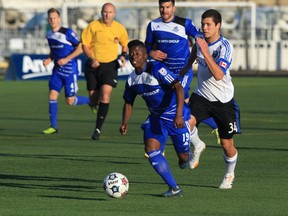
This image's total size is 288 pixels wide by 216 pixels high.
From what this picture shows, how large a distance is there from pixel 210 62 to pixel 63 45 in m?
9.35

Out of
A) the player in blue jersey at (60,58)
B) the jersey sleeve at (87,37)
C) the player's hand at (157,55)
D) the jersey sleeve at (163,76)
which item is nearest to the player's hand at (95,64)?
the jersey sleeve at (87,37)

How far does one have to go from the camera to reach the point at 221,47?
12.9 meters

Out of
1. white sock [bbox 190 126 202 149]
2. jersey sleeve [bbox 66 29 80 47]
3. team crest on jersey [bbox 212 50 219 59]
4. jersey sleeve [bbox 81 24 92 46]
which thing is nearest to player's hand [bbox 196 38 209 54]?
team crest on jersey [bbox 212 50 219 59]

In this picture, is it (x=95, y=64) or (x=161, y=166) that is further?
(x=95, y=64)

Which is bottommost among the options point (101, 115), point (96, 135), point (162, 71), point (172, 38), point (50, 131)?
point (50, 131)

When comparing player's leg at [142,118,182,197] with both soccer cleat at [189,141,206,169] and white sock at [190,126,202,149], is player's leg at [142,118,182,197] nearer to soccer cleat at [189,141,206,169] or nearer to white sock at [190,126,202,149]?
soccer cleat at [189,141,206,169]

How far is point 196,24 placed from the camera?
52.2 metres

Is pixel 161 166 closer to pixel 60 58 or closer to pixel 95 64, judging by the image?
pixel 95 64

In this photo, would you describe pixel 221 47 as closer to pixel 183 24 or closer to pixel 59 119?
pixel 183 24

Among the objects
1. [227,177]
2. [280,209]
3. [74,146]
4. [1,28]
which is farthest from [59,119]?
[1,28]

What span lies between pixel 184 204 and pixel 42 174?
3280 mm

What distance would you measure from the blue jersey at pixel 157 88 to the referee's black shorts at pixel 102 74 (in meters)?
7.89

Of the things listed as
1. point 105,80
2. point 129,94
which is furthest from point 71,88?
point 129,94

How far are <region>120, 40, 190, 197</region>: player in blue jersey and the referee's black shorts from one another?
25.6 ft
